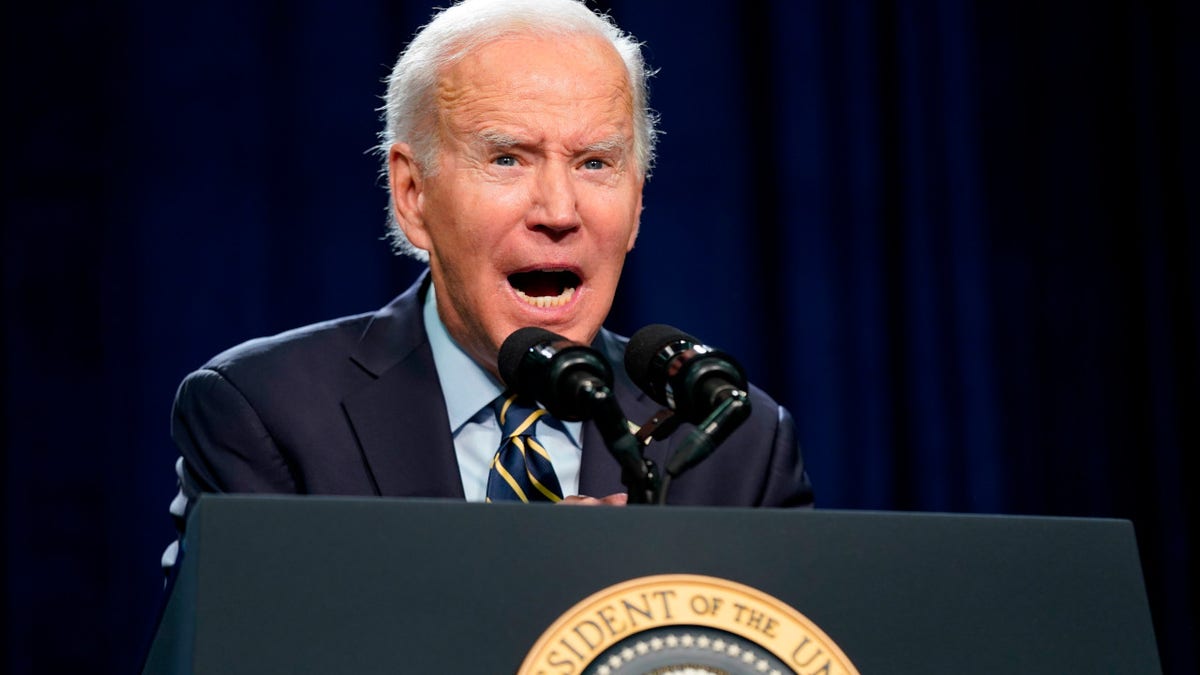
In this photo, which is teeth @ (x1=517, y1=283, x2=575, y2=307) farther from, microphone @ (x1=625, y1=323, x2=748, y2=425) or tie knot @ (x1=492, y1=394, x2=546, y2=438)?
microphone @ (x1=625, y1=323, x2=748, y2=425)

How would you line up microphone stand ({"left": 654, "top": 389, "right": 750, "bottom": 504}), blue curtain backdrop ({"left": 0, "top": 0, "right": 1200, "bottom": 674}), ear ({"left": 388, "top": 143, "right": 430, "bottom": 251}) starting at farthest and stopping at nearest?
blue curtain backdrop ({"left": 0, "top": 0, "right": 1200, "bottom": 674}) → ear ({"left": 388, "top": 143, "right": 430, "bottom": 251}) → microphone stand ({"left": 654, "top": 389, "right": 750, "bottom": 504})

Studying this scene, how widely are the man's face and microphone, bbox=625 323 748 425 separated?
1.94 ft

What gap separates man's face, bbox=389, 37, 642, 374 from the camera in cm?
A: 177

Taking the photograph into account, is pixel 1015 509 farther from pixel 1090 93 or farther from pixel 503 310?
pixel 503 310

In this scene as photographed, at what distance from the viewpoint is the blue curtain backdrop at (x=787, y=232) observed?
95.8 inches

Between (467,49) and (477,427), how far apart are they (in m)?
0.50

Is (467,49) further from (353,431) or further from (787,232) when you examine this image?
(787,232)

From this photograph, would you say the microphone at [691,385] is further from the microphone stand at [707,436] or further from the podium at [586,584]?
the podium at [586,584]

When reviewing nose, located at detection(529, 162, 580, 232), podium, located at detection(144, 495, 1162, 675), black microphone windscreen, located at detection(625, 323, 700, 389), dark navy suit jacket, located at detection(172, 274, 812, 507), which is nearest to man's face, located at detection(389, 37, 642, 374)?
nose, located at detection(529, 162, 580, 232)

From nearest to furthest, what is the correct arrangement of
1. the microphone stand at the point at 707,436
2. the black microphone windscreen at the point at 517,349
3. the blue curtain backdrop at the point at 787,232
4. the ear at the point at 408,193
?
the microphone stand at the point at 707,436, the black microphone windscreen at the point at 517,349, the ear at the point at 408,193, the blue curtain backdrop at the point at 787,232

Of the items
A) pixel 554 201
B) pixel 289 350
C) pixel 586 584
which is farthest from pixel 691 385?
pixel 289 350

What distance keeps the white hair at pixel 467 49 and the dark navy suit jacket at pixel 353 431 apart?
25 cm

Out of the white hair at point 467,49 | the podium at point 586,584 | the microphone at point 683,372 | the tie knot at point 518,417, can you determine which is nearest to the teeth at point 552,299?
the tie knot at point 518,417

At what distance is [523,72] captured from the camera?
1.80 meters
